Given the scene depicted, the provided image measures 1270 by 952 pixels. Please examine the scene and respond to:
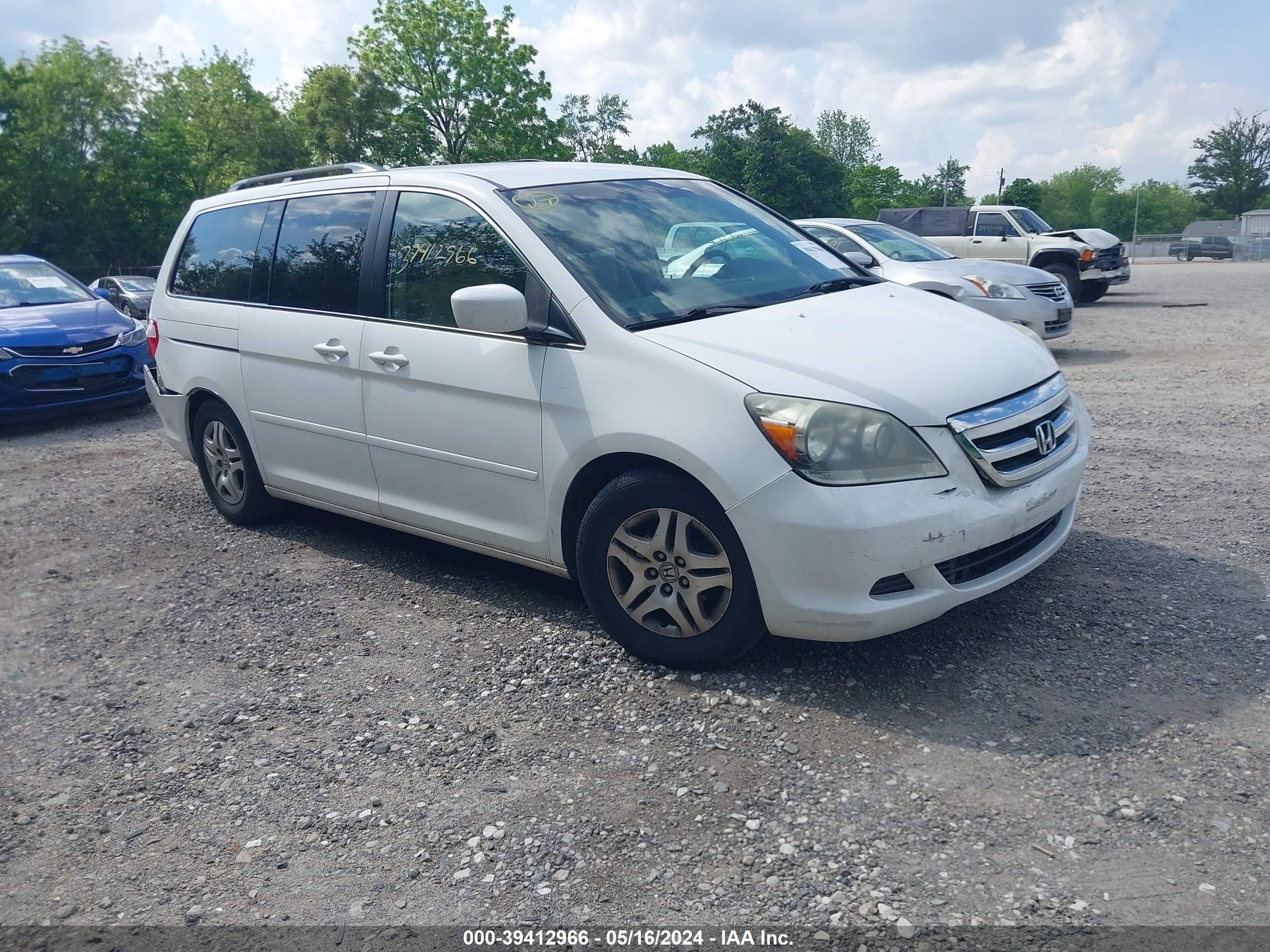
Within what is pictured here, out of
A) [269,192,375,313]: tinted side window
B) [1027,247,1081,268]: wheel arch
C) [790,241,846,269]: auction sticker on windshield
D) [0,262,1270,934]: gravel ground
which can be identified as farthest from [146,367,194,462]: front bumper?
[1027,247,1081,268]: wheel arch

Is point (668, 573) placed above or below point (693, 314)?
below

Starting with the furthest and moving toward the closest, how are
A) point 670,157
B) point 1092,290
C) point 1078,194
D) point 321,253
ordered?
1. point 1078,194
2. point 670,157
3. point 1092,290
4. point 321,253

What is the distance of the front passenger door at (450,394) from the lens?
4.18 metres

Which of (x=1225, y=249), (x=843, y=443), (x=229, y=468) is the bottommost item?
(x=1225, y=249)

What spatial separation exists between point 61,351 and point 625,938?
9252 millimetres

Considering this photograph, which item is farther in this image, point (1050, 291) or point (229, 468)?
point (1050, 291)

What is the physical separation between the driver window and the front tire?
16.8 metres

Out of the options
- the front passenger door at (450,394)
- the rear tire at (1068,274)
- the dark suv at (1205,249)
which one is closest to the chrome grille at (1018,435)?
the front passenger door at (450,394)

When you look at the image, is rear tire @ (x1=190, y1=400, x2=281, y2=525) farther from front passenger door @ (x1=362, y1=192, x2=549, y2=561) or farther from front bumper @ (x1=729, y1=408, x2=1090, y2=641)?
front bumper @ (x1=729, y1=408, x2=1090, y2=641)

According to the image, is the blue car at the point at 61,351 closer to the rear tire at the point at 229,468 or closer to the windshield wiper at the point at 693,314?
the rear tire at the point at 229,468

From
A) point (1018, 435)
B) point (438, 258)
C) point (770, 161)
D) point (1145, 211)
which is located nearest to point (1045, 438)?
point (1018, 435)

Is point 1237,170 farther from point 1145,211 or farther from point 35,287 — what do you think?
point 35,287

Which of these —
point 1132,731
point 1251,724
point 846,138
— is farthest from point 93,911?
point 846,138

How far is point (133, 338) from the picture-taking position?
10375 millimetres
